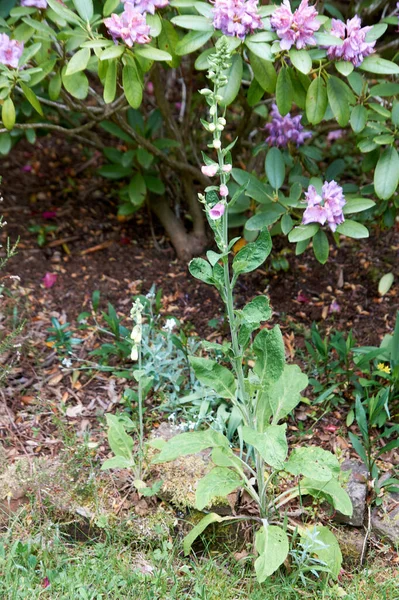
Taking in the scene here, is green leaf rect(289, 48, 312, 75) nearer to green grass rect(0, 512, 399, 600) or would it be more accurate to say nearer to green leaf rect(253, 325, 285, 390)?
green leaf rect(253, 325, 285, 390)

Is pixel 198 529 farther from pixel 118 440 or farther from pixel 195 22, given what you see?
pixel 195 22

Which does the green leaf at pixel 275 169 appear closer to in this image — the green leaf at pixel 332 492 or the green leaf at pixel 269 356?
the green leaf at pixel 269 356

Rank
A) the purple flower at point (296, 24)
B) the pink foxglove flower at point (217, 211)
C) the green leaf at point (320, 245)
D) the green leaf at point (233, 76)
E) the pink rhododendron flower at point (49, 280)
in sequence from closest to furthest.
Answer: the pink foxglove flower at point (217, 211), the purple flower at point (296, 24), the green leaf at point (233, 76), the green leaf at point (320, 245), the pink rhododendron flower at point (49, 280)

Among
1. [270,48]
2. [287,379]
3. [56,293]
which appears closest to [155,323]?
[56,293]

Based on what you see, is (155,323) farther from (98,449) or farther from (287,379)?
(287,379)

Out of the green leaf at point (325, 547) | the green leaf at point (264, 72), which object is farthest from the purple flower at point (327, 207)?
the green leaf at point (325, 547)

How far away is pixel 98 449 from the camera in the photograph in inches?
109

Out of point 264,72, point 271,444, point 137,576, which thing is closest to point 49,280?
point 264,72

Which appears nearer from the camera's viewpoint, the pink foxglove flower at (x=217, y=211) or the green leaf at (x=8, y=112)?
the pink foxglove flower at (x=217, y=211)

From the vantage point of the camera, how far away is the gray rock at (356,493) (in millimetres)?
2488

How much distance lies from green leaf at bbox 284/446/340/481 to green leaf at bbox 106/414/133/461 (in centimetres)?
62

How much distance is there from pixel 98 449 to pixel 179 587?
671 millimetres

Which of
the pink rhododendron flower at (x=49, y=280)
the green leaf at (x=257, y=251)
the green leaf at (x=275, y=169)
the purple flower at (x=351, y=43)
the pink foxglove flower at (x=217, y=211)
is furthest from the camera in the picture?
the pink rhododendron flower at (x=49, y=280)

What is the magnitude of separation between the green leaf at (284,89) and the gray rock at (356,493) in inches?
55.6
